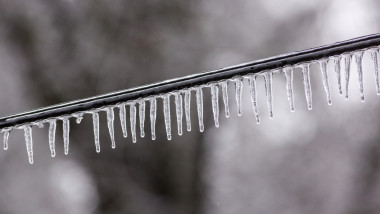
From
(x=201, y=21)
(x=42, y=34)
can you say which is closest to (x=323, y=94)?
(x=201, y=21)

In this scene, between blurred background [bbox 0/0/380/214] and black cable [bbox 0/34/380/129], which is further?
blurred background [bbox 0/0/380/214]

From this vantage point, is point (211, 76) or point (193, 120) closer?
point (211, 76)

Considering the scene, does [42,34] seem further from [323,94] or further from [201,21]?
[323,94]

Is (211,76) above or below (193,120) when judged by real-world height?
above

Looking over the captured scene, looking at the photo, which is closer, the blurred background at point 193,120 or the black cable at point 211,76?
the black cable at point 211,76
